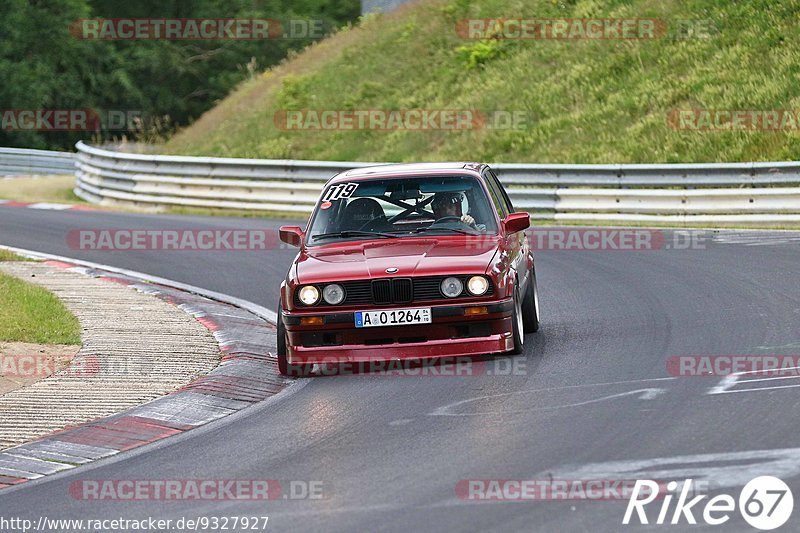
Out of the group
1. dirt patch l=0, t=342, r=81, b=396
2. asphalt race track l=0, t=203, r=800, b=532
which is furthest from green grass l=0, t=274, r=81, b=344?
asphalt race track l=0, t=203, r=800, b=532

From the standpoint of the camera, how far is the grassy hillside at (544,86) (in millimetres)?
26328

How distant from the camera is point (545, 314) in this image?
41.5ft

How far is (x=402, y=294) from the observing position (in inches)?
393

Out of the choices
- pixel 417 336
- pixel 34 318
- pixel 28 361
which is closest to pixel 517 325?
pixel 417 336

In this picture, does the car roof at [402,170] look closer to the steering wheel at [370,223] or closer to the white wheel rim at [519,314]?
the steering wheel at [370,223]

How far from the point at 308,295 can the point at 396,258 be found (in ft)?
2.44

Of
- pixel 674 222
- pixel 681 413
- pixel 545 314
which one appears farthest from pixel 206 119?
pixel 681 413

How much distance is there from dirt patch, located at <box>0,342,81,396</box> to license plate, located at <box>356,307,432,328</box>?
101 inches

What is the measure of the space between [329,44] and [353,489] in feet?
113

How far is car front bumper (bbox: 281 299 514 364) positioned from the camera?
9945mm

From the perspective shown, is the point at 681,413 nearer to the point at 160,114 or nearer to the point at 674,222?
the point at 674,222

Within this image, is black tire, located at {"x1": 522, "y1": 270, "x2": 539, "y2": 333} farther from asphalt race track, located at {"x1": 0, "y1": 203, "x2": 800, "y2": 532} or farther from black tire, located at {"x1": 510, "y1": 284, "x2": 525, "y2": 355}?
black tire, located at {"x1": 510, "y1": 284, "x2": 525, "y2": 355}

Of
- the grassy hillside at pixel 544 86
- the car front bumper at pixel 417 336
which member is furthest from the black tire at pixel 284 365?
the grassy hillside at pixel 544 86

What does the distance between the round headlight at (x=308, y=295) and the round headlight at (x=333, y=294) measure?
0.06 m
